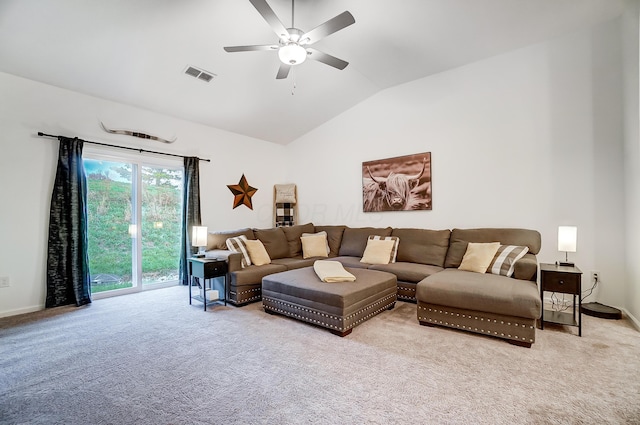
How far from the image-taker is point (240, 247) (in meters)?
3.99

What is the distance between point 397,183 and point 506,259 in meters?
2.03

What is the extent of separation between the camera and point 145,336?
2719mm

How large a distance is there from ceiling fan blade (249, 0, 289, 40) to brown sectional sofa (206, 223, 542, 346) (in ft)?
8.39

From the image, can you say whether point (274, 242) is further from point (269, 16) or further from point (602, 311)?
point (602, 311)

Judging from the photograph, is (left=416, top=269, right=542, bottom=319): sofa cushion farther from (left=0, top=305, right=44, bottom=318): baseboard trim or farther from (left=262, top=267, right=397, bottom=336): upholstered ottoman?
(left=0, top=305, right=44, bottom=318): baseboard trim

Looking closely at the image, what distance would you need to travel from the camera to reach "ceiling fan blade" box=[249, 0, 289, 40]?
2168 millimetres

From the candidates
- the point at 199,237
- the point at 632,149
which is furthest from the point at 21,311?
the point at 632,149

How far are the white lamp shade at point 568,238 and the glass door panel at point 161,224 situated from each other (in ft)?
17.2

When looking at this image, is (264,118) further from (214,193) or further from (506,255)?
(506,255)

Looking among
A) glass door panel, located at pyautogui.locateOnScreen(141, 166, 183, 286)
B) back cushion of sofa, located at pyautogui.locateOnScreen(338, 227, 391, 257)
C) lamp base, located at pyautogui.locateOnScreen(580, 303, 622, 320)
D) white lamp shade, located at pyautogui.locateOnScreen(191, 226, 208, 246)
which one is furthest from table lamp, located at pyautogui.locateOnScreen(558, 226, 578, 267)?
glass door panel, located at pyautogui.locateOnScreen(141, 166, 183, 286)

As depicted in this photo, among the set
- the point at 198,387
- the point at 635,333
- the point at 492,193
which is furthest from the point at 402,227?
the point at 198,387

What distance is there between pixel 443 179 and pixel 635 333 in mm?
2577

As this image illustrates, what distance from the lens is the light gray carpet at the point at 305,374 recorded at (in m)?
1.62

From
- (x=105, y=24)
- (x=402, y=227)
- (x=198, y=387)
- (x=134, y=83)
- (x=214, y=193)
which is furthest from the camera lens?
(x=214, y=193)
